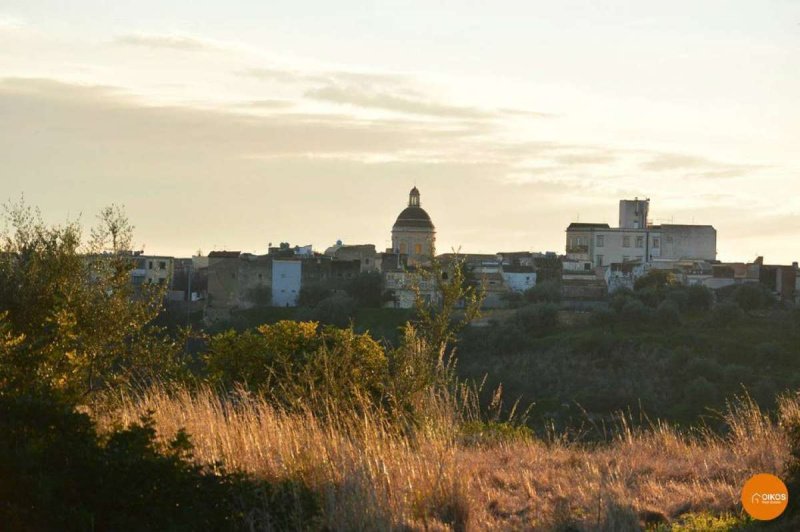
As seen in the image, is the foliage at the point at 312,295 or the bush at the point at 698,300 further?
the foliage at the point at 312,295

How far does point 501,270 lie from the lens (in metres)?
90.2

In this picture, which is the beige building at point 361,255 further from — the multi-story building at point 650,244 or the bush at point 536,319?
the bush at point 536,319

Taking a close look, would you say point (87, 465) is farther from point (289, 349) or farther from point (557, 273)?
point (557, 273)

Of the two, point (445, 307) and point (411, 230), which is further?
point (411, 230)

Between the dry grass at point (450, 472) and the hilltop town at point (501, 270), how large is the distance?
65420mm

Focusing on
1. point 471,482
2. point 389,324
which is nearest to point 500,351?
point 389,324

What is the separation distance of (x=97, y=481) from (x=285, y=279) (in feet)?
266

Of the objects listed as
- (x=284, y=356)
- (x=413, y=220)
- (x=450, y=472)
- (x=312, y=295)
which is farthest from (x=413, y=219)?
(x=450, y=472)

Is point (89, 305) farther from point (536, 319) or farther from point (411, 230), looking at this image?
point (411, 230)

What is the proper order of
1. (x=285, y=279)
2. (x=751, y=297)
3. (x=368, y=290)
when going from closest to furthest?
1. (x=751, y=297)
2. (x=368, y=290)
3. (x=285, y=279)

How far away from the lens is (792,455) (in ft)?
32.7

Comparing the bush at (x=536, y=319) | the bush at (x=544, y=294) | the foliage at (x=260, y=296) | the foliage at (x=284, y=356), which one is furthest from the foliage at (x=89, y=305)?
the foliage at (x=260, y=296)

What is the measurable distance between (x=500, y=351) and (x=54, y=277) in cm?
5559

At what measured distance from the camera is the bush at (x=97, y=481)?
8094 mm
